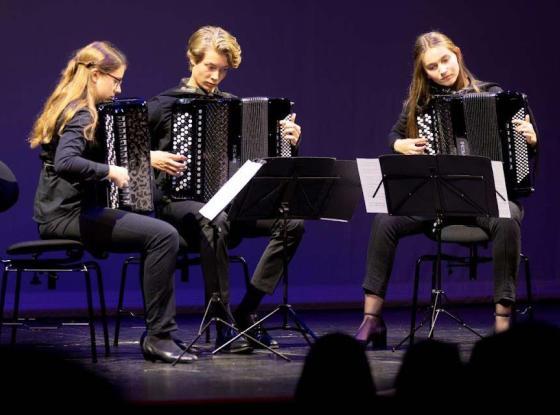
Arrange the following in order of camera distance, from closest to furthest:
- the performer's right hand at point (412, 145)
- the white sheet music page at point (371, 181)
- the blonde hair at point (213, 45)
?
the white sheet music page at point (371, 181) < the performer's right hand at point (412, 145) < the blonde hair at point (213, 45)

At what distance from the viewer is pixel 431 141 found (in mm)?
4906

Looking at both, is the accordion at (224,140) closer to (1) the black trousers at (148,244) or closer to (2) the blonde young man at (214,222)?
(2) the blonde young man at (214,222)

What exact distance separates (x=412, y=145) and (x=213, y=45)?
111 cm

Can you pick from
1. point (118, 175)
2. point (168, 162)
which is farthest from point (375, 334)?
point (118, 175)

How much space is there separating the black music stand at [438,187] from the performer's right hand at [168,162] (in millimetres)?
925

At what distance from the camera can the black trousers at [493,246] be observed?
468 centimetres

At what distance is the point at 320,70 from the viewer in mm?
7098

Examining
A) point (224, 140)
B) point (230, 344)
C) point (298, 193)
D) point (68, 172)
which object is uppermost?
point (224, 140)

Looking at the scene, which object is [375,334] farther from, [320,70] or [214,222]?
[320,70]

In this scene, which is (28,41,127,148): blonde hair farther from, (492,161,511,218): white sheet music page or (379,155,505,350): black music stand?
(492,161,511,218): white sheet music page

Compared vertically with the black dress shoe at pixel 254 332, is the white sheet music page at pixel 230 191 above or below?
above

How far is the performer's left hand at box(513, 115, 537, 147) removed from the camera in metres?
4.75

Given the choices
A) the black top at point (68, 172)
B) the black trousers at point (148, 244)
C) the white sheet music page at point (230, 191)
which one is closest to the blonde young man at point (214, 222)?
the black trousers at point (148, 244)

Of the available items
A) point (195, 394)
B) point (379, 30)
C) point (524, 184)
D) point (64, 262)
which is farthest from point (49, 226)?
point (379, 30)
